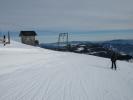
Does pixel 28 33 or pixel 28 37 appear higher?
pixel 28 33

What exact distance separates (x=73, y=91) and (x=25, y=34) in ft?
277

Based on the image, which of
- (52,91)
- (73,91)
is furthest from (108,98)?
(52,91)

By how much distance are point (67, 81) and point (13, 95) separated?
15.5 feet

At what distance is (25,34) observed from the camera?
93.4 meters

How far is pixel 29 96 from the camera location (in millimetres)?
10148

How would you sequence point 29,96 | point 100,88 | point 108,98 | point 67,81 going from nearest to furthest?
point 29,96
point 108,98
point 100,88
point 67,81

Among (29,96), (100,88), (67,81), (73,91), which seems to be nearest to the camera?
(29,96)

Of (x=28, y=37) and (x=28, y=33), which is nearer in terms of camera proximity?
(x=28, y=33)

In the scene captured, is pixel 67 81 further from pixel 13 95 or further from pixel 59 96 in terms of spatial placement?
pixel 13 95

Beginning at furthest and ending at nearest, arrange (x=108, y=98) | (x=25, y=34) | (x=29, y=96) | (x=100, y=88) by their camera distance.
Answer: (x=25, y=34) < (x=100, y=88) < (x=108, y=98) < (x=29, y=96)

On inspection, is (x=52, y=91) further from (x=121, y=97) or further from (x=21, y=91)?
(x=121, y=97)

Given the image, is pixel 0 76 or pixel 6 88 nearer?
pixel 6 88

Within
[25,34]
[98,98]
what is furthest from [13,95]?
[25,34]

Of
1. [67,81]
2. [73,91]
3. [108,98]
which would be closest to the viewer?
[108,98]
